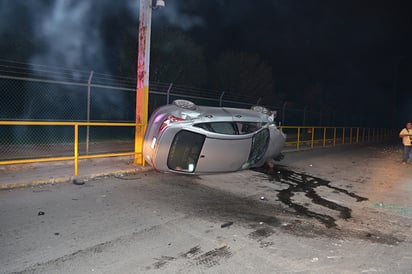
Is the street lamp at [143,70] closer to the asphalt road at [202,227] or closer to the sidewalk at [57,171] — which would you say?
the sidewalk at [57,171]

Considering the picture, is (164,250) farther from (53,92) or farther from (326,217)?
(53,92)

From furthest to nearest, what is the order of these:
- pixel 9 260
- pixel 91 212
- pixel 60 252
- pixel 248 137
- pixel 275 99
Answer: pixel 275 99, pixel 248 137, pixel 91 212, pixel 60 252, pixel 9 260

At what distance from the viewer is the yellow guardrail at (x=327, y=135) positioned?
16620 mm

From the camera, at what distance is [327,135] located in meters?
23.2

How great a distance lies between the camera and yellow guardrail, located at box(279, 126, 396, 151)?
654 inches

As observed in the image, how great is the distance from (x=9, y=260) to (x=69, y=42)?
16.9m

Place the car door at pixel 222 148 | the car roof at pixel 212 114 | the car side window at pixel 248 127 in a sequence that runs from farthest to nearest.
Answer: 1. the car side window at pixel 248 127
2. the car door at pixel 222 148
3. the car roof at pixel 212 114

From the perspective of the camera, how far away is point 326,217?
5605 millimetres

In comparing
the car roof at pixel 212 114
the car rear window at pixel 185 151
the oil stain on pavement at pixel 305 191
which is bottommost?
the oil stain on pavement at pixel 305 191

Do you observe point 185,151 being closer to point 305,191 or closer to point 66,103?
point 305,191

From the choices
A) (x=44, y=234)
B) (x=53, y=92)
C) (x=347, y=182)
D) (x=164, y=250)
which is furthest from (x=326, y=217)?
(x=53, y=92)

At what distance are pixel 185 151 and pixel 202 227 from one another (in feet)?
9.98

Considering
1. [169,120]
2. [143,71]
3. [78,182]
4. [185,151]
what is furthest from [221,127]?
[78,182]

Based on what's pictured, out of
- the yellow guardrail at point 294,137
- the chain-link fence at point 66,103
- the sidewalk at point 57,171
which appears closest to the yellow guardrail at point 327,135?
the yellow guardrail at point 294,137
